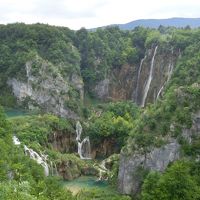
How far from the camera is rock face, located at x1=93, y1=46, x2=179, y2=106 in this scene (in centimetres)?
8856

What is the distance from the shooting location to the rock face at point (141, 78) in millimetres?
88562

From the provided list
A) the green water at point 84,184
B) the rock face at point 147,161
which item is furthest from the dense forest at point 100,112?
the green water at point 84,184

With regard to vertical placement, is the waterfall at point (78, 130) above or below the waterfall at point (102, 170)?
above

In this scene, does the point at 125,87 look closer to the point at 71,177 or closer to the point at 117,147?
the point at 117,147

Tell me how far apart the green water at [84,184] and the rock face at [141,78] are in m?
31.9

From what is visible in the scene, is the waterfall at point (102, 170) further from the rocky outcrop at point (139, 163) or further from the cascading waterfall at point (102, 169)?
the rocky outcrop at point (139, 163)

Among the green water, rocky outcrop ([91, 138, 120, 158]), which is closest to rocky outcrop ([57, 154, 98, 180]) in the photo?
the green water

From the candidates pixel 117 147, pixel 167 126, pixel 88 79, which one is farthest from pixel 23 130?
pixel 88 79

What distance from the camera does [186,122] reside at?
49.6 m

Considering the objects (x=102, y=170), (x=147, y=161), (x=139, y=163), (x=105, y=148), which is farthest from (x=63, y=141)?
(x=147, y=161)

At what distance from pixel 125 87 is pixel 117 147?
27301 mm

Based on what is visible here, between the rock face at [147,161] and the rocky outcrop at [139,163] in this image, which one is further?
the rocky outcrop at [139,163]

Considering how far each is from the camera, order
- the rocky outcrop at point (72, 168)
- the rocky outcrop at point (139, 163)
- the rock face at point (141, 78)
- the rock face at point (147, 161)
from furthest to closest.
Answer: the rock face at point (141, 78) < the rocky outcrop at point (72, 168) < the rocky outcrop at point (139, 163) < the rock face at point (147, 161)

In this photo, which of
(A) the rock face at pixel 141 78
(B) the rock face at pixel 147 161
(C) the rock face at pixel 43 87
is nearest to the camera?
(B) the rock face at pixel 147 161
